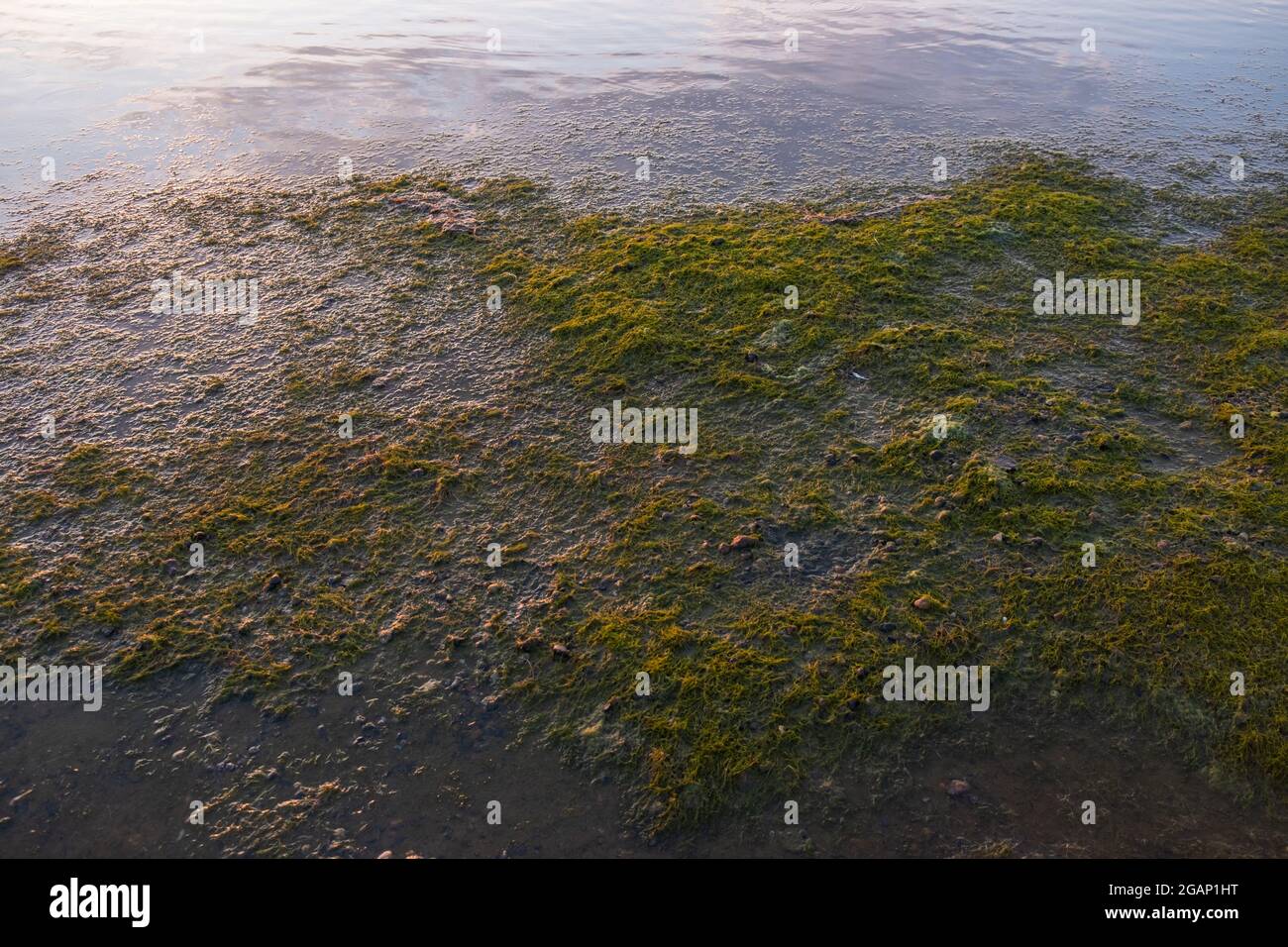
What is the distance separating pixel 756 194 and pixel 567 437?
218 inches

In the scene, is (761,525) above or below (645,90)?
below

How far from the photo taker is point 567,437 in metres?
7.20

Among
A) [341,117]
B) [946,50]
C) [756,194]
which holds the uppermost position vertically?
[946,50]

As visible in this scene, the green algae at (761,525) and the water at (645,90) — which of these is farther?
the water at (645,90)

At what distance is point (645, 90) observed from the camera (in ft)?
49.3

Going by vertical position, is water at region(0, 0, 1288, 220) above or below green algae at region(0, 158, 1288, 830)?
above

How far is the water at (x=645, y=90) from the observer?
12.4m

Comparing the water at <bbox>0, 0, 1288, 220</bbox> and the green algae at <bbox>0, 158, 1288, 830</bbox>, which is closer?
the green algae at <bbox>0, 158, 1288, 830</bbox>

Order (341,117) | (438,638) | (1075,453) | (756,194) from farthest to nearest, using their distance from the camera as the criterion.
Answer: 1. (341,117)
2. (756,194)
3. (1075,453)
4. (438,638)

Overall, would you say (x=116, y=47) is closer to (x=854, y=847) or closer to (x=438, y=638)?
(x=438, y=638)

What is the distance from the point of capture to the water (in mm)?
12352

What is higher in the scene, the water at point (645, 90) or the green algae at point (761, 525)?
the water at point (645, 90)
